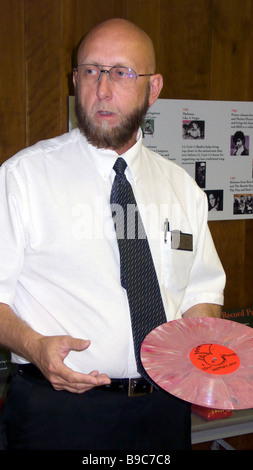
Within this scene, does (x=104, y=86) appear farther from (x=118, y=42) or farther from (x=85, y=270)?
(x=85, y=270)

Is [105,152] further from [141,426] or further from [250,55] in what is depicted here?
[250,55]

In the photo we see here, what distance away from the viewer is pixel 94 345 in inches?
46.3

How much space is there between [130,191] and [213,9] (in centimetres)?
131

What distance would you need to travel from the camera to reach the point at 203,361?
0.96 meters

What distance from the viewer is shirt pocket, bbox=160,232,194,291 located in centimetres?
134

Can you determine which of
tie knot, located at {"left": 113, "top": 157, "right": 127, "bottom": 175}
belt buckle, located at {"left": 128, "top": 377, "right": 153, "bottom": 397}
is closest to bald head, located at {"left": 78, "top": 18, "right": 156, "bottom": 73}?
tie knot, located at {"left": 113, "top": 157, "right": 127, "bottom": 175}

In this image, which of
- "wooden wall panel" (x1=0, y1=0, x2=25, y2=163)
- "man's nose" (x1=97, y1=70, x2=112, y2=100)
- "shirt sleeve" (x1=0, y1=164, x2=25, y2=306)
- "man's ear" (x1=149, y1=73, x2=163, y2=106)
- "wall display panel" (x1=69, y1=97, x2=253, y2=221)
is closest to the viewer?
"shirt sleeve" (x1=0, y1=164, x2=25, y2=306)

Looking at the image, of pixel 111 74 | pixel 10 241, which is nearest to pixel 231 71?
pixel 111 74

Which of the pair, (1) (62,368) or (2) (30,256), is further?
(2) (30,256)

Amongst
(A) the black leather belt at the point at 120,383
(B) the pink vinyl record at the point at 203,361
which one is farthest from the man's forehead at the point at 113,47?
(A) the black leather belt at the point at 120,383

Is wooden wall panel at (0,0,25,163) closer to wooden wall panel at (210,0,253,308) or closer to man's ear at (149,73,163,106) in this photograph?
man's ear at (149,73,163,106)

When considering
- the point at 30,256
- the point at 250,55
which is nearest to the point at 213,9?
the point at 250,55

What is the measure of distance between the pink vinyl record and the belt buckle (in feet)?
0.69

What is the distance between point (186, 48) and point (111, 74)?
1.00 meters
